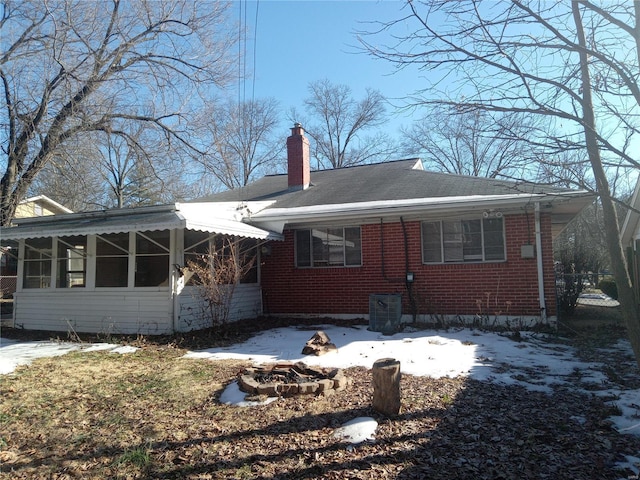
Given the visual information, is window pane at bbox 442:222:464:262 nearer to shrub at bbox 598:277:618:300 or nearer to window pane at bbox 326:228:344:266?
window pane at bbox 326:228:344:266

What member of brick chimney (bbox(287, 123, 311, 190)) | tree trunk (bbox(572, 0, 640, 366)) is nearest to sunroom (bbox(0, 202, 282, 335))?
brick chimney (bbox(287, 123, 311, 190))

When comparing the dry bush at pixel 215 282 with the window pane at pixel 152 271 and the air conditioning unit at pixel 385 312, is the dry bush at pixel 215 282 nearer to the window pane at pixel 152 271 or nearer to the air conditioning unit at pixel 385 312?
the window pane at pixel 152 271

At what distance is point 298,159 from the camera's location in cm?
1417

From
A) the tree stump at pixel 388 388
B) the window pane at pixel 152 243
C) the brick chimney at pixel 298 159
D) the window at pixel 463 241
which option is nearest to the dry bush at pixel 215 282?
the window pane at pixel 152 243

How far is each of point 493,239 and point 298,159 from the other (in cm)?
702

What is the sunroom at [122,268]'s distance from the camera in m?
9.05

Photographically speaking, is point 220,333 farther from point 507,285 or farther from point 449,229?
point 507,285

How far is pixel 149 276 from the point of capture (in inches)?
372

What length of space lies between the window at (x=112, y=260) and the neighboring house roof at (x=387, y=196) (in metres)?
3.10

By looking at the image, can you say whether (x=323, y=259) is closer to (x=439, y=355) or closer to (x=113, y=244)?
(x=439, y=355)

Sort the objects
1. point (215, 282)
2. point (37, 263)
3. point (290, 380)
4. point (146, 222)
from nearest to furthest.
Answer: point (290, 380), point (146, 222), point (215, 282), point (37, 263)

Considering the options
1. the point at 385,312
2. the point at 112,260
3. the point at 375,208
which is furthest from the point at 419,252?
the point at 112,260

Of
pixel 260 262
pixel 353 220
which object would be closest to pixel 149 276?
pixel 260 262

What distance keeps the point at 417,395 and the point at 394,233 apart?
5.82 m
